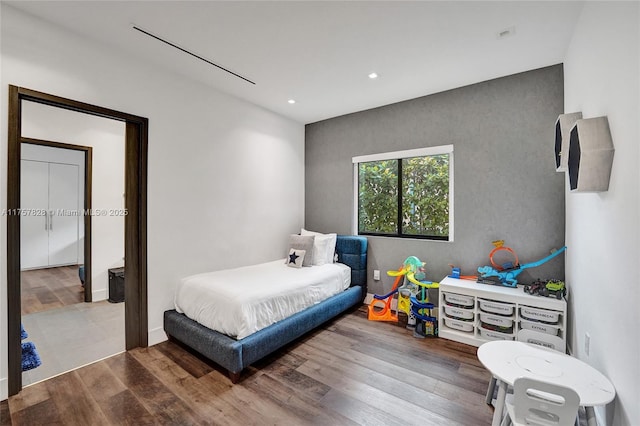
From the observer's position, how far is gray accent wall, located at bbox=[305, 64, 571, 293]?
2.78 metres

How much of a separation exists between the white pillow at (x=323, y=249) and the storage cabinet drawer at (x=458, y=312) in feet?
5.33

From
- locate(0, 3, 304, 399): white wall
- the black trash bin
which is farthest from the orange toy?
the black trash bin

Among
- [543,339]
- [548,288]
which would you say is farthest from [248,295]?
[548,288]

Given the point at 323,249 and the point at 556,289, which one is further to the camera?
the point at 323,249

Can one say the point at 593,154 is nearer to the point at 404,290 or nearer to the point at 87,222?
the point at 404,290

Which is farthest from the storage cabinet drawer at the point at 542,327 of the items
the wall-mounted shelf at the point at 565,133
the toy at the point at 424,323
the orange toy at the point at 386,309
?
the wall-mounted shelf at the point at 565,133

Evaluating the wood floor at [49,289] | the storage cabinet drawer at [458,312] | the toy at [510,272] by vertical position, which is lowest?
the wood floor at [49,289]

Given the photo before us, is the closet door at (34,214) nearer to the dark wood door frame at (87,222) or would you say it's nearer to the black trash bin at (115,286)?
the dark wood door frame at (87,222)

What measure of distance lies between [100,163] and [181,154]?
2.24 metres

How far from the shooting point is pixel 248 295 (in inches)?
95.0

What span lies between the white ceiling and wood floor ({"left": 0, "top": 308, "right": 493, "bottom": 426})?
2.85 metres

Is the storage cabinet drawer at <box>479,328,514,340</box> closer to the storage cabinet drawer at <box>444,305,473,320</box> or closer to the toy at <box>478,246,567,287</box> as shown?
the storage cabinet drawer at <box>444,305,473,320</box>

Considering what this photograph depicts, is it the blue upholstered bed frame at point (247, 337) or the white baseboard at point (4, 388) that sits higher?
the blue upholstered bed frame at point (247, 337)

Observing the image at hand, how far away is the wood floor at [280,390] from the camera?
71.5 inches
